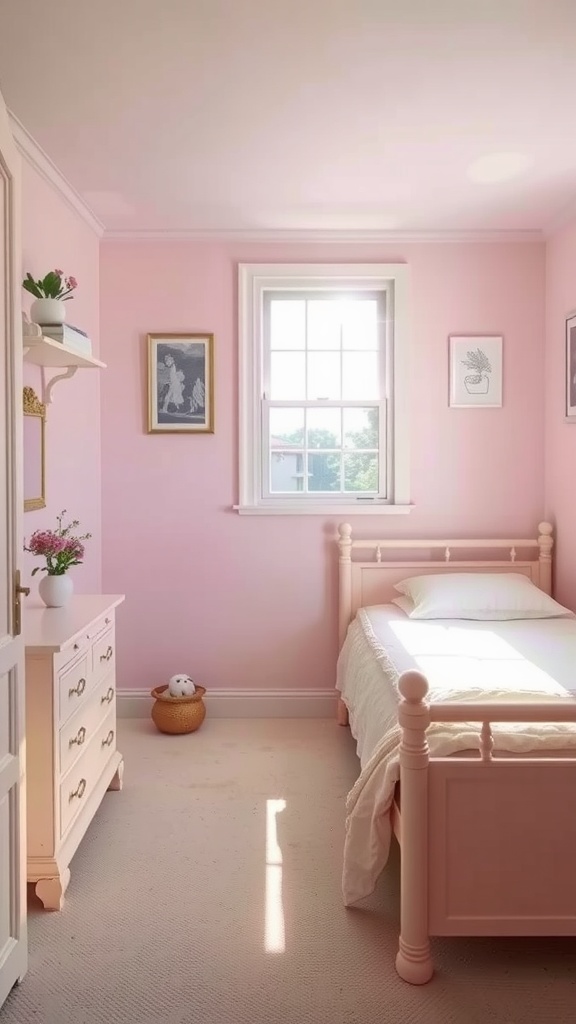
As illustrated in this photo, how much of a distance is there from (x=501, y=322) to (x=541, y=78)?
5.64 feet

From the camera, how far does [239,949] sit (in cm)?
217

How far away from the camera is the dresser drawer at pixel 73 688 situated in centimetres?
241

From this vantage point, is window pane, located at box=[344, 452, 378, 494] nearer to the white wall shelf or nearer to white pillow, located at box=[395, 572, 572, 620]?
white pillow, located at box=[395, 572, 572, 620]

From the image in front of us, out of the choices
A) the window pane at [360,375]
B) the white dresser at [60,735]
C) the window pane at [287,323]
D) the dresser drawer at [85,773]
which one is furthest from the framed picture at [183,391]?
the dresser drawer at [85,773]

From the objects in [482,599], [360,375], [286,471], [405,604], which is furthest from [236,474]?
[482,599]

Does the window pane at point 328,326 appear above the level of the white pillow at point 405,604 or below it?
above

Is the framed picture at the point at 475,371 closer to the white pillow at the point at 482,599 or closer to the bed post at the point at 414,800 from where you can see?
the white pillow at the point at 482,599

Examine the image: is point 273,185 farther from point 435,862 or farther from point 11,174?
point 435,862

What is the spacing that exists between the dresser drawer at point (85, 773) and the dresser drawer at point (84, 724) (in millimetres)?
30

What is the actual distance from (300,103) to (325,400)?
1.72 meters

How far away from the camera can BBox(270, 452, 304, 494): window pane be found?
167 inches

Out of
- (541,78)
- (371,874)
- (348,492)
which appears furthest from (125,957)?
(541,78)

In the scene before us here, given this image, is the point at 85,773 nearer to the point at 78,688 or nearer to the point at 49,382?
the point at 78,688

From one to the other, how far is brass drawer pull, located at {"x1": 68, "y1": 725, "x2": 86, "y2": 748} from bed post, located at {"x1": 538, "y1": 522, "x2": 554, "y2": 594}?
98.5 inches
